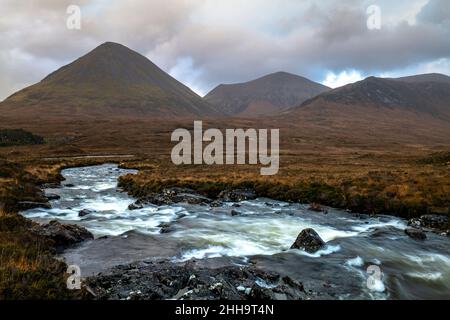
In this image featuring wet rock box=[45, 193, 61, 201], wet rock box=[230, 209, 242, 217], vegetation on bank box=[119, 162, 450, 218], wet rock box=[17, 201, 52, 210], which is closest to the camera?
wet rock box=[17, 201, 52, 210]

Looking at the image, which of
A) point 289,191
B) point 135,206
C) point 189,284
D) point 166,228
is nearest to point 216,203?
point 135,206

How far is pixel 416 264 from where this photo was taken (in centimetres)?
1631

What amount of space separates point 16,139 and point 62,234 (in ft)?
385

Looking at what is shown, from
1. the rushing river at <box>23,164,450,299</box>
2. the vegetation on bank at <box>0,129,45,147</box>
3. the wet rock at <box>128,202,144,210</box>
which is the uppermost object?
the vegetation on bank at <box>0,129,45,147</box>

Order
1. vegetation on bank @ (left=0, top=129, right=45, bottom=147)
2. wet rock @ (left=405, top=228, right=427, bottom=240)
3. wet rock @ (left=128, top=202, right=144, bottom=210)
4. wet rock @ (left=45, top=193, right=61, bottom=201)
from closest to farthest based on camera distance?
wet rock @ (left=405, top=228, right=427, bottom=240), wet rock @ (left=128, top=202, right=144, bottom=210), wet rock @ (left=45, top=193, right=61, bottom=201), vegetation on bank @ (left=0, top=129, right=45, bottom=147)

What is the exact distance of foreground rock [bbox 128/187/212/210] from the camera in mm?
29677

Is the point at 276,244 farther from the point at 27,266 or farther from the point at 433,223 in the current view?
the point at 27,266

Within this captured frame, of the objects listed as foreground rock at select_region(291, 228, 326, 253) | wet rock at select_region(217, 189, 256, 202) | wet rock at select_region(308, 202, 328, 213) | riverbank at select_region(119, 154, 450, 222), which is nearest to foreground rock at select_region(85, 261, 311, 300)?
foreground rock at select_region(291, 228, 326, 253)

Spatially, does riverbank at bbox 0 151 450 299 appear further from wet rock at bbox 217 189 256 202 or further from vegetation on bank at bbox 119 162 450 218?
wet rock at bbox 217 189 256 202

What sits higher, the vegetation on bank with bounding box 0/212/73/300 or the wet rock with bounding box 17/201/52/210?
the vegetation on bank with bounding box 0/212/73/300

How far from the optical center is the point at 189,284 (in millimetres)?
11797

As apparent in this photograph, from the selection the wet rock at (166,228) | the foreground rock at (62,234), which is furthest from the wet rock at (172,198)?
the foreground rock at (62,234)

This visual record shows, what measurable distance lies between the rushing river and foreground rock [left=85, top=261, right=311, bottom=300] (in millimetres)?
1671
